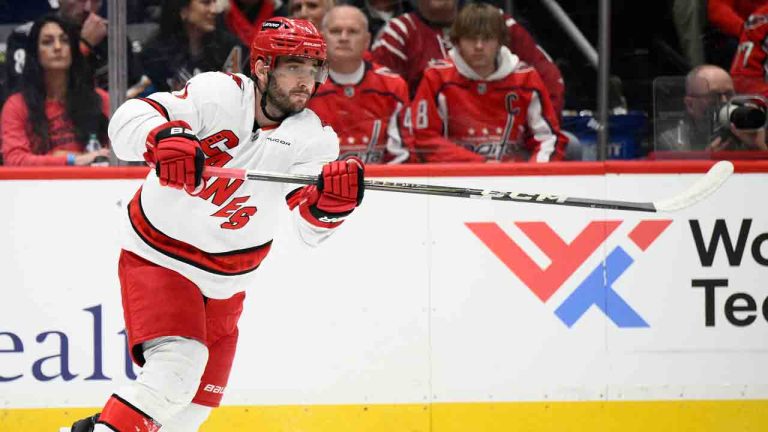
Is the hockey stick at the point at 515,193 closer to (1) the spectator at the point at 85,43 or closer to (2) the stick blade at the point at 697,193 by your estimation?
(2) the stick blade at the point at 697,193

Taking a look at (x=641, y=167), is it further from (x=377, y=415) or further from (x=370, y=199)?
(x=377, y=415)

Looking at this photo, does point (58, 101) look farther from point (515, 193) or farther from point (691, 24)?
point (691, 24)

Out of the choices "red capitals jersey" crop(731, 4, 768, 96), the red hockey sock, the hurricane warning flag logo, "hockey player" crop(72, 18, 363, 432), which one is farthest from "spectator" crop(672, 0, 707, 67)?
the red hockey sock

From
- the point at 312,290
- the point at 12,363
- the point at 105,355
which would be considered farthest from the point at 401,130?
the point at 12,363

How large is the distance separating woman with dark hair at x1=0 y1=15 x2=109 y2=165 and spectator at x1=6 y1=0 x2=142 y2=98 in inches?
0.7

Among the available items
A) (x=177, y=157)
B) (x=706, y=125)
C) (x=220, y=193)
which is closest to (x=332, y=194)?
(x=220, y=193)

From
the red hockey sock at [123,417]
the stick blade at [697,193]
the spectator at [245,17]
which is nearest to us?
the red hockey sock at [123,417]

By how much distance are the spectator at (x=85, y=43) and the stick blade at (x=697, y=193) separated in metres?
1.66

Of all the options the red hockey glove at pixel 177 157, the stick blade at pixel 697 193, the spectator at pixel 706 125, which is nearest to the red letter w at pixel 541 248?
the spectator at pixel 706 125

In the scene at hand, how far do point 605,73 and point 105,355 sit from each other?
5.85ft

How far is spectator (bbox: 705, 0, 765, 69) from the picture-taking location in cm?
382

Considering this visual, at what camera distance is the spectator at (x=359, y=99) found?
3.79 meters

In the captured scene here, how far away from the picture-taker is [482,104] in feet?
12.6

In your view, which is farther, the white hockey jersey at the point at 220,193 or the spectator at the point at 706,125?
the spectator at the point at 706,125
